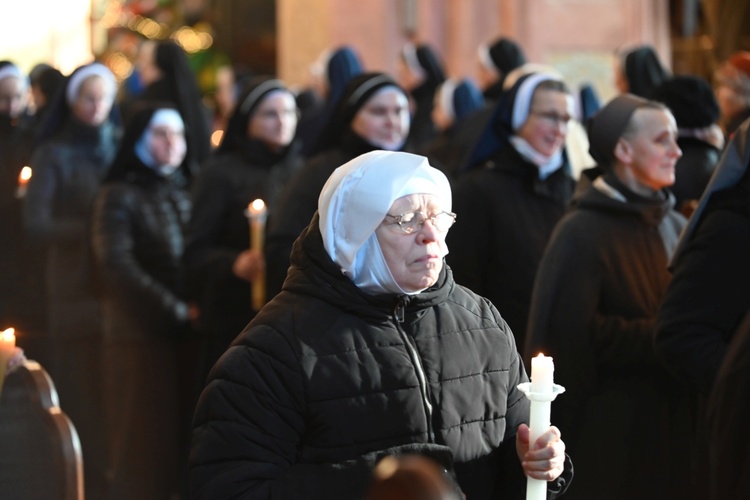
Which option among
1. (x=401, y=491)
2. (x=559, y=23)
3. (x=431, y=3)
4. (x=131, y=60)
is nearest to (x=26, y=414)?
(x=401, y=491)

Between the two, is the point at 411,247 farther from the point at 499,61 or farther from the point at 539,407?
the point at 499,61

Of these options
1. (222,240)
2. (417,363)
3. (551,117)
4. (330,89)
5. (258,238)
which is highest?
(551,117)

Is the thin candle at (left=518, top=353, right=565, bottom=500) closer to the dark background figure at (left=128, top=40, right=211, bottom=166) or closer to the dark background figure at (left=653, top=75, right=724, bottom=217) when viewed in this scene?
the dark background figure at (left=653, top=75, right=724, bottom=217)

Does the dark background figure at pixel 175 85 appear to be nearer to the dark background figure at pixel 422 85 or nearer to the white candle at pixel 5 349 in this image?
the dark background figure at pixel 422 85

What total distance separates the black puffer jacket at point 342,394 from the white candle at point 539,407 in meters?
0.19

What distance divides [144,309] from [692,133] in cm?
280

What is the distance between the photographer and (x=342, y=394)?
339cm

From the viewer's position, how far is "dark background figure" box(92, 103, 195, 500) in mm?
7172

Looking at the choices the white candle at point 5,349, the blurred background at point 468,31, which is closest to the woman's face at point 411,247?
the white candle at point 5,349

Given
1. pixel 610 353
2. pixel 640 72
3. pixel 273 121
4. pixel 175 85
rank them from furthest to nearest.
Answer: pixel 175 85 < pixel 640 72 < pixel 273 121 < pixel 610 353

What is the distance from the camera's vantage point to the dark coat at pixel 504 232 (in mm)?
5820

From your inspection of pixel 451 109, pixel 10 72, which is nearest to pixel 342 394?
pixel 10 72

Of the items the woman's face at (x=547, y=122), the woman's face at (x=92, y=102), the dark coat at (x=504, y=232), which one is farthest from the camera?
the woman's face at (x=92, y=102)

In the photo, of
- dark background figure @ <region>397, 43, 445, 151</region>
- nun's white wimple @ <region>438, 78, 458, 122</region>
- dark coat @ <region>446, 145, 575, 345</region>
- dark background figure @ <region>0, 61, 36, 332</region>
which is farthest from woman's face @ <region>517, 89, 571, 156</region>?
dark background figure @ <region>397, 43, 445, 151</region>
